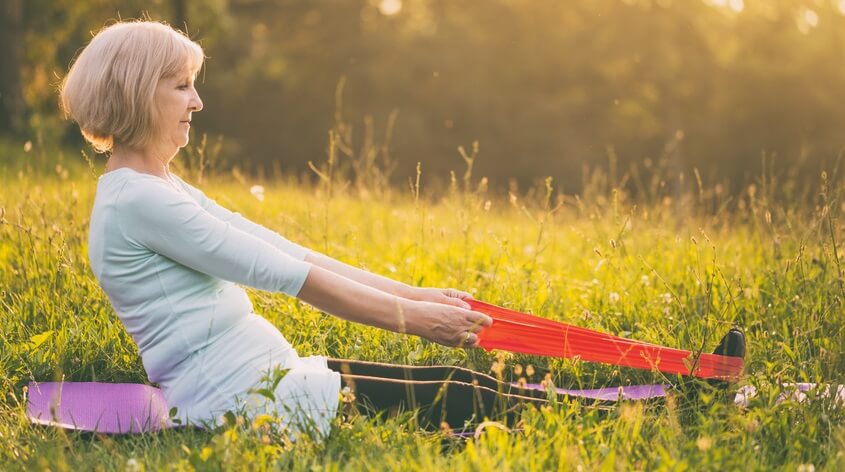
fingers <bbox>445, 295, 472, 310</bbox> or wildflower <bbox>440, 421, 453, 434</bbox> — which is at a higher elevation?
fingers <bbox>445, 295, 472, 310</bbox>

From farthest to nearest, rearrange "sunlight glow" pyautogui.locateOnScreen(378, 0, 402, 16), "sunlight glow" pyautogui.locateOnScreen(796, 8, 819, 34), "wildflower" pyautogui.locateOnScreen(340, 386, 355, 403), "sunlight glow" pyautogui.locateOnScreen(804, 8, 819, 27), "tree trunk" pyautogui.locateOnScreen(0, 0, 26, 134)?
1. "sunlight glow" pyautogui.locateOnScreen(378, 0, 402, 16)
2. "sunlight glow" pyautogui.locateOnScreen(796, 8, 819, 34)
3. "sunlight glow" pyautogui.locateOnScreen(804, 8, 819, 27)
4. "tree trunk" pyautogui.locateOnScreen(0, 0, 26, 134)
5. "wildflower" pyautogui.locateOnScreen(340, 386, 355, 403)

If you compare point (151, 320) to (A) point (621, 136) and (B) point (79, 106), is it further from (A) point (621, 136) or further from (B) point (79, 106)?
(A) point (621, 136)

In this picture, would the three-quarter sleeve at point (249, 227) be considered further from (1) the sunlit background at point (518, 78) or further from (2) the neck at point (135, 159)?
(1) the sunlit background at point (518, 78)

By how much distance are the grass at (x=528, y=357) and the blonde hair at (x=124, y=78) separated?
78cm

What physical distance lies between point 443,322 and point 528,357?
1.01 m

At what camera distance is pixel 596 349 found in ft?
9.93

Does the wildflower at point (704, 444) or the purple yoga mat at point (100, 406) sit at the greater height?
the wildflower at point (704, 444)

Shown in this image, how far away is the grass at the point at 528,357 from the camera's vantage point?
8.11 ft

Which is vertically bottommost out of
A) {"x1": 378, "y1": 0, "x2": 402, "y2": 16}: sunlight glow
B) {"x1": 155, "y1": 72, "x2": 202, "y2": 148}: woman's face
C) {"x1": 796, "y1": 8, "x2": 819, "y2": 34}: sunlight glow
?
{"x1": 155, "y1": 72, "x2": 202, "y2": 148}: woman's face

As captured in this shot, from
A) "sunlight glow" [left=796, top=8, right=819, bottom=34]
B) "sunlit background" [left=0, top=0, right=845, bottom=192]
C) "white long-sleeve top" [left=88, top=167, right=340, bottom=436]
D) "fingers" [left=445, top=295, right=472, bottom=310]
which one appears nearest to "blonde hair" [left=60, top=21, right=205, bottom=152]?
"white long-sleeve top" [left=88, top=167, right=340, bottom=436]

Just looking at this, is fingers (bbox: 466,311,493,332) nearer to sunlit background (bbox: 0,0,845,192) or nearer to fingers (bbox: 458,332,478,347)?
fingers (bbox: 458,332,478,347)

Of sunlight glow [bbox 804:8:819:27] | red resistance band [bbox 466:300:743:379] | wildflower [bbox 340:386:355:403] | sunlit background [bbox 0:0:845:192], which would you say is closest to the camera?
wildflower [bbox 340:386:355:403]

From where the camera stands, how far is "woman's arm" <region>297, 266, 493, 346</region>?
2.56 m

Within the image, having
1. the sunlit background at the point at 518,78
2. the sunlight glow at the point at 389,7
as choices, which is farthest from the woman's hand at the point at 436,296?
the sunlight glow at the point at 389,7
